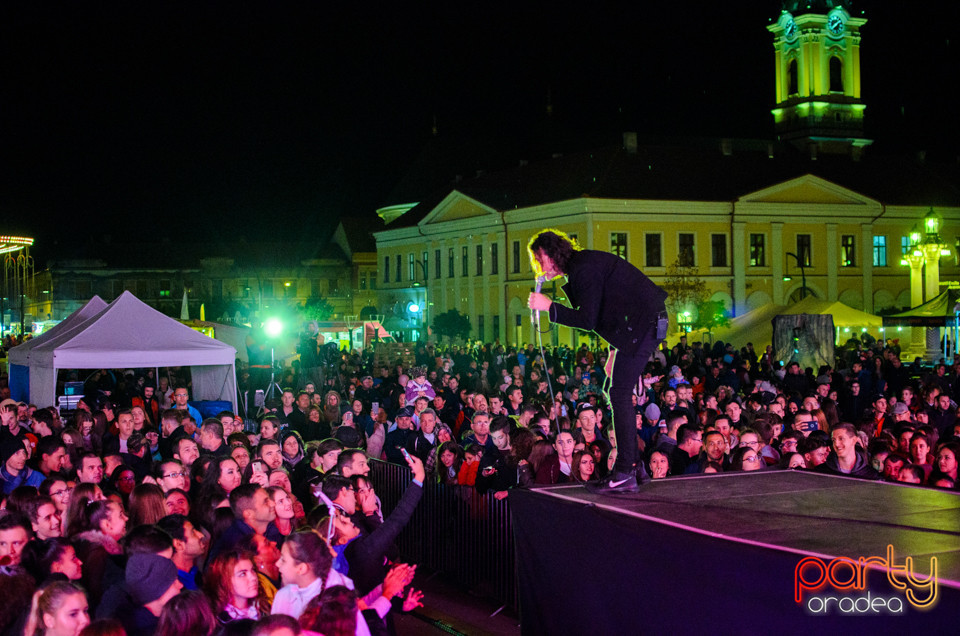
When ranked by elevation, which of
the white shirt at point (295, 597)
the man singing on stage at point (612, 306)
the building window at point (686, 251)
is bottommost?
the white shirt at point (295, 597)

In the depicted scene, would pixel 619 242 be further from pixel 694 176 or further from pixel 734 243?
pixel 694 176

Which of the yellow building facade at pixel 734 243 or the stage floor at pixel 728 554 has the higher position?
the yellow building facade at pixel 734 243

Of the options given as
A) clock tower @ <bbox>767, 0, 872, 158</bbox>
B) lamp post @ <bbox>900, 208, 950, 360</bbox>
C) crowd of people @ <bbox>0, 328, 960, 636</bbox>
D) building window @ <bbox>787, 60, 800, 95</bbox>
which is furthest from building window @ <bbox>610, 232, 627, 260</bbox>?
crowd of people @ <bbox>0, 328, 960, 636</bbox>

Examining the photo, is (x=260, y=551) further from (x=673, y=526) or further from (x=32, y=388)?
(x=32, y=388)

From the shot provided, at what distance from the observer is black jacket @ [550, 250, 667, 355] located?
620 cm

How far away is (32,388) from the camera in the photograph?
56.1 feet

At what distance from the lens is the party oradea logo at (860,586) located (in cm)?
379

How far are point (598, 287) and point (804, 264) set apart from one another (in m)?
48.4

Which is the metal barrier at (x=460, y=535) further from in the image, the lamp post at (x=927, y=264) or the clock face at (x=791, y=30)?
the clock face at (x=791, y=30)

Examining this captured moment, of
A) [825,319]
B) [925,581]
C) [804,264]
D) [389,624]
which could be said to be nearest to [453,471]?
[389,624]

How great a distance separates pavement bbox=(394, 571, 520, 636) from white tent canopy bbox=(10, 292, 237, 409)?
840cm

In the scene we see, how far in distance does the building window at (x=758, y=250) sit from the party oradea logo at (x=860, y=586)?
159 feet

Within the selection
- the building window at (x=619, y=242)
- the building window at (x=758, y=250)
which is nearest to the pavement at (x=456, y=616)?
the building window at (x=619, y=242)

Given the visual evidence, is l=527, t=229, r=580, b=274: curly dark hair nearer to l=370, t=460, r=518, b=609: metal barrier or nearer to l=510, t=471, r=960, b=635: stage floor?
l=510, t=471, r=960, b=635: stage floor
